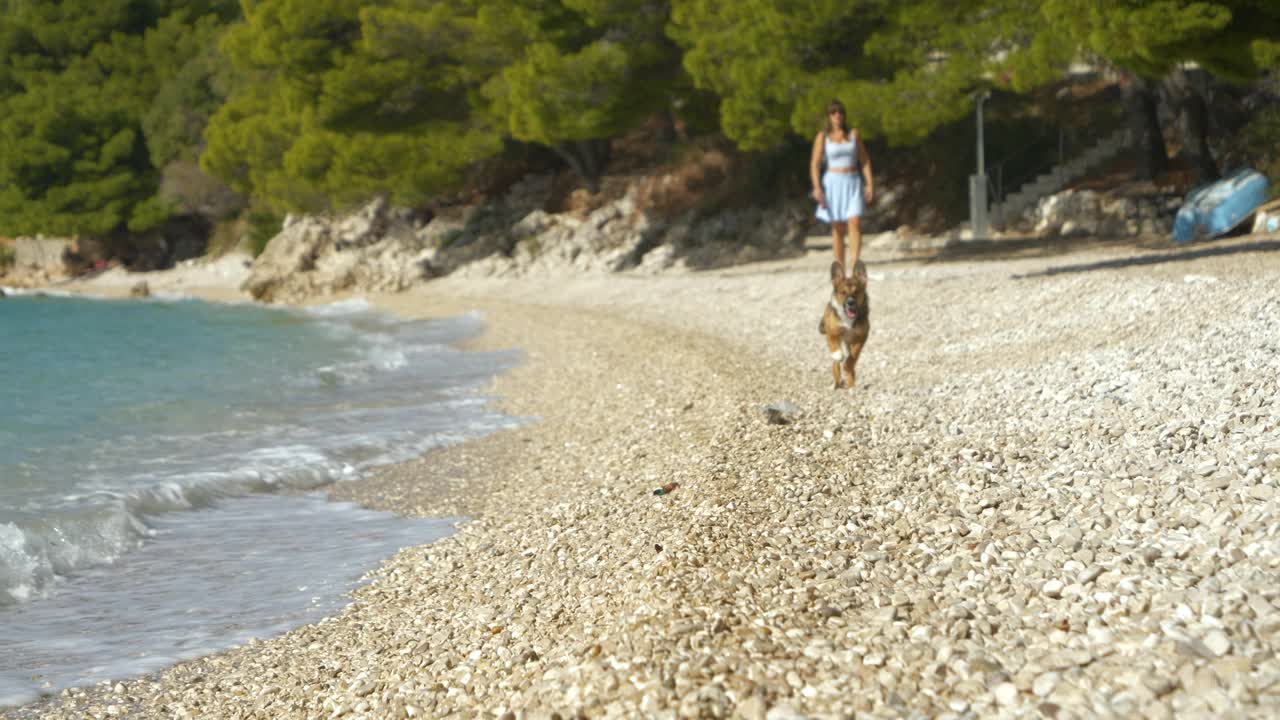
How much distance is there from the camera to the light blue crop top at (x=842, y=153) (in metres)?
9.88

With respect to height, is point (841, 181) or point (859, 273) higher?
point (841, 181)

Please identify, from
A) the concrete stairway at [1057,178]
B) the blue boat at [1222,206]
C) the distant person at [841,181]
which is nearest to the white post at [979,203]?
the concrete stairway at [1057,178]

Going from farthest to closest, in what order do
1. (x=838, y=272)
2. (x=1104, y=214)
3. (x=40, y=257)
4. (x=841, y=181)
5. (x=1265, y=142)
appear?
(x=40, y=257), (x=1104, y=214), (x=1265, y=142), (x=841, y=181), (x=838, y=272)

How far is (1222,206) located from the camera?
1584cm

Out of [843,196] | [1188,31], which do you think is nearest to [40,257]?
[843,196]

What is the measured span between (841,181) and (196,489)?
20.2 feet

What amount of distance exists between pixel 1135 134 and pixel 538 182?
16628 millimetres

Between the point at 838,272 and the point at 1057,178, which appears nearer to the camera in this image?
the point at 838,272

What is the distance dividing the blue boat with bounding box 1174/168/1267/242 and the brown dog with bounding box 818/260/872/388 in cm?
1019

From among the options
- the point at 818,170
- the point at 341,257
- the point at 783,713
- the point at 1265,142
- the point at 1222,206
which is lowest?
the point at 783,713

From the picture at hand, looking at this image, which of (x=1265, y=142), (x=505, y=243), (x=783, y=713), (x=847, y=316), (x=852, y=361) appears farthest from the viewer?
(x=505, y=243)

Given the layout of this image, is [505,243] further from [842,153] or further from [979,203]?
[842,153]

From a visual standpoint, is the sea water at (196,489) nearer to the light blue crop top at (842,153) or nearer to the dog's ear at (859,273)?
the dog's ear at (859,273)

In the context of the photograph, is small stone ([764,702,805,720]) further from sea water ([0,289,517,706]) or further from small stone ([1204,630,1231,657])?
sea water ([0,289,517,706])
